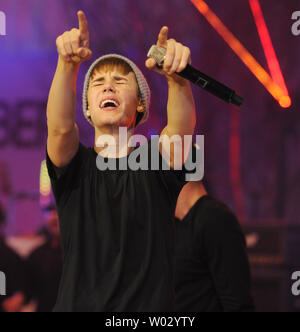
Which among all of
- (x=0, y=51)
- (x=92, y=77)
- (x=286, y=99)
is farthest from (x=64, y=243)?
(x=0, y=51)

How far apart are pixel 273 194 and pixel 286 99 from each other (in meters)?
1.56

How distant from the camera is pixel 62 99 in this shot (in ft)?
5.42

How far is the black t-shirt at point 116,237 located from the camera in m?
1.64

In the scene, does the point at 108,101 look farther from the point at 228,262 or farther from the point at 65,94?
the point at 228,262

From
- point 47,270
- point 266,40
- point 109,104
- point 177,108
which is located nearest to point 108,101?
point 109,104

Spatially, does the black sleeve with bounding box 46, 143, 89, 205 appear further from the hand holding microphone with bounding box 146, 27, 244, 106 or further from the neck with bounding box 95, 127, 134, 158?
the hand holding microphone with bounding box 146, 27, 244, 106

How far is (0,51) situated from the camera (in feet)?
21.3

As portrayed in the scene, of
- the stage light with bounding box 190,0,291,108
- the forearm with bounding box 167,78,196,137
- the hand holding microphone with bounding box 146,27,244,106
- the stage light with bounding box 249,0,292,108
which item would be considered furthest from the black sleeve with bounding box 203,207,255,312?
the stage light with bounding box 249,0,292,108

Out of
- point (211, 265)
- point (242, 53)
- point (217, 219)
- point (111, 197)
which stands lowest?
point (211, 265)

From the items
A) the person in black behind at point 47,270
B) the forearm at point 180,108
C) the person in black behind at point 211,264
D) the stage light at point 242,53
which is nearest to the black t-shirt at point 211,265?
the person in black behind at point 211,264

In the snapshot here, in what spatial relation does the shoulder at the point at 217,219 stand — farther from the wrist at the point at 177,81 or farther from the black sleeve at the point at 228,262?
the wrist at the point at 177,81

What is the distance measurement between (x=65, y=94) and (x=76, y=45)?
0.15 meters

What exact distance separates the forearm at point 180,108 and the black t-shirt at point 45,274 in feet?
9.33

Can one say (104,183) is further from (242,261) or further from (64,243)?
(242,261)
